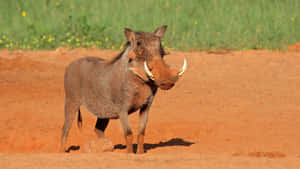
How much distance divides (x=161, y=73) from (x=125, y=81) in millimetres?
658

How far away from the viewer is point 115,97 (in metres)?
6.38

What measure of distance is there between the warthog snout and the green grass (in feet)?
25.7

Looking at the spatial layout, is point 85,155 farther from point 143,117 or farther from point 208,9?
point 208,9


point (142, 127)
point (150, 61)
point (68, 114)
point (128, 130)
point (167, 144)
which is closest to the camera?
point (150, 61)

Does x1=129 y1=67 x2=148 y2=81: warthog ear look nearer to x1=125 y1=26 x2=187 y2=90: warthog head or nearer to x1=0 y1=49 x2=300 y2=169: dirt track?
x1=125 y1=26 x2=187 y2=90: warthog head

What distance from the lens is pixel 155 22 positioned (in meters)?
14.8

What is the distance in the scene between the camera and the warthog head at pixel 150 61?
18.5 ft

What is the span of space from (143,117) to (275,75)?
5.59 m

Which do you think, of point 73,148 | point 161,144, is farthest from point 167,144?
point 73,148

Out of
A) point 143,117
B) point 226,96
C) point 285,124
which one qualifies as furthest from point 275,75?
point 143,117

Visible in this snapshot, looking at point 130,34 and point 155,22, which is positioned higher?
point 130,34

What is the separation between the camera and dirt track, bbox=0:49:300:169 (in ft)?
17.3

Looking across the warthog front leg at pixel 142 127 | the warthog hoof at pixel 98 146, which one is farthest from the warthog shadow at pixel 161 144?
the warthog front leg at pixel 142 127

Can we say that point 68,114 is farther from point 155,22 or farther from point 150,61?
point 155,22
